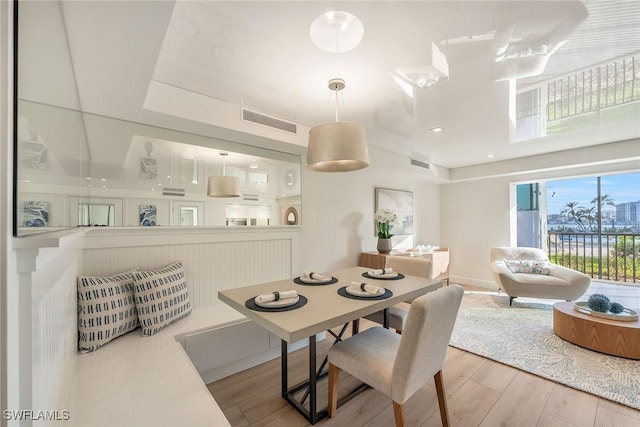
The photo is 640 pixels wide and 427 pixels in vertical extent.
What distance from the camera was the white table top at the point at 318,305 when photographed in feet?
4.14

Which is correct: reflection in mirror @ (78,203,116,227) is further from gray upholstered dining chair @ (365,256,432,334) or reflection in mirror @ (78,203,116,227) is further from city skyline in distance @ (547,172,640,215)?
city skyline in distance @ (547,172,640,215)

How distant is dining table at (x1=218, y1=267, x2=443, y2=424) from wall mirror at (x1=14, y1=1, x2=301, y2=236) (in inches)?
36.4

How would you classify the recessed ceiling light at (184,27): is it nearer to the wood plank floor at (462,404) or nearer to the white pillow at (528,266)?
the wood plank floor at (462,404)

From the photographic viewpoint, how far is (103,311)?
168 cm

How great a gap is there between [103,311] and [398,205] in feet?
12.8

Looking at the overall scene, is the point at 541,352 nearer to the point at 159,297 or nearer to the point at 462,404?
the point at 462,404

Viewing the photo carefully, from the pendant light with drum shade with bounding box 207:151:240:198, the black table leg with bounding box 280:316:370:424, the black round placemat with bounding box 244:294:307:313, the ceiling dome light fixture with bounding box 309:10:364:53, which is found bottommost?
the black table leg with bounding box 280:316:370:424

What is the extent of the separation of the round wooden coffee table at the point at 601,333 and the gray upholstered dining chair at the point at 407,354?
202 cm

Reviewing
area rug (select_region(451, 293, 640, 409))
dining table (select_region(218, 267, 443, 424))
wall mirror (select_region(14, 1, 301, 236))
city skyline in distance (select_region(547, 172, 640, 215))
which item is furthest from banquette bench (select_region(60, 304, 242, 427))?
city skyline in distance (select_region(547, 172, 640, 215))

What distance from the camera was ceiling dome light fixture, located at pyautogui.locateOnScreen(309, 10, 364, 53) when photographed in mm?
1409

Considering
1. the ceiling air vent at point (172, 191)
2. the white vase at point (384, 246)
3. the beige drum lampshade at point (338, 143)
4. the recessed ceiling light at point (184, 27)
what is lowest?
the white vase at point (384, 246)

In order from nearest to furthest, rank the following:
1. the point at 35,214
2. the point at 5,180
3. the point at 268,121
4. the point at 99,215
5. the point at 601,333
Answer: the point at 5,180
the point at 35,214
the point at 99,215
the point at 601,333
the point at 268,121

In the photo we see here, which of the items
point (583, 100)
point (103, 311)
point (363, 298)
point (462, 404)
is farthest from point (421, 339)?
point (583, 100)

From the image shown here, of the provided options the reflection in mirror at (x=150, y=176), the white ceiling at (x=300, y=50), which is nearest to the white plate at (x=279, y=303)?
the reflection in mirror at (x=150, y=176)
